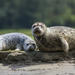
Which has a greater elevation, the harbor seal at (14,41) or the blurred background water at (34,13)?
the blurred background water at (34,13)

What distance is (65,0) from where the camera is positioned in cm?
9312

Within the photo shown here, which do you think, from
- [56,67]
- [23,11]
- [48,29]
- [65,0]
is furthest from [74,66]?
[65,0]

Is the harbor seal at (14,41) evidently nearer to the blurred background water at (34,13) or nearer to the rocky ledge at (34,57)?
the rocky ledge at (34,57)

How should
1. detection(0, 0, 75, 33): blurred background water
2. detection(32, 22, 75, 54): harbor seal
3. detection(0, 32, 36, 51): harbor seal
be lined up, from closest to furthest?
detection(32, 22, 75, 54): harbor seal → detection(0, 32, 36, 51): harbor seal → detection(0, 0, 75, 33): blurred background water

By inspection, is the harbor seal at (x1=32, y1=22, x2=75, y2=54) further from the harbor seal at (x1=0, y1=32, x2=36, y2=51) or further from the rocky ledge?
the harbor seal at (x1=0, y1=32, x2=36, y2=51)

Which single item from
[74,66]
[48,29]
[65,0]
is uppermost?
[65,0]

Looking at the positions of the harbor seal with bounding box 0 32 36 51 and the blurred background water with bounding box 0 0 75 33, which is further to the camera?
the blurred background water with bounding box 0 0 75 33

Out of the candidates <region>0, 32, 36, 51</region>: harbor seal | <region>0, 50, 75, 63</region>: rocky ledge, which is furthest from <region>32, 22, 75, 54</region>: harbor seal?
<region>0, 32, 36, 51</region>: harbor seal

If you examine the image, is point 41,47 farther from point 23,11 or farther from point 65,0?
point 65,0

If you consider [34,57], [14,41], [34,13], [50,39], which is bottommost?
[34,57]

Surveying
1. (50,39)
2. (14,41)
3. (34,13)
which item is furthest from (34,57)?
(34,13)

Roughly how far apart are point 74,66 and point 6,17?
55282 mm

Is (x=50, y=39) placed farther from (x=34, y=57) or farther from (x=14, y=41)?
(x=14, y=41)

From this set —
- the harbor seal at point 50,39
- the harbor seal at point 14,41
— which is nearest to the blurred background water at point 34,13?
the harbor seal at point 14,41
